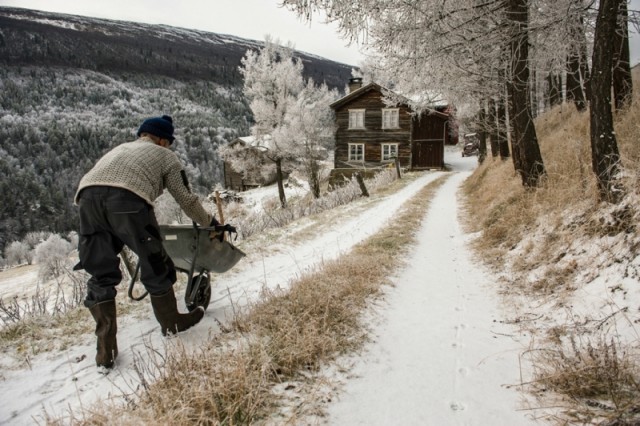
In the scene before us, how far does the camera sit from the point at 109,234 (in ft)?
8.79

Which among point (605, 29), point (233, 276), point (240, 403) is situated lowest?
point (233, 276)

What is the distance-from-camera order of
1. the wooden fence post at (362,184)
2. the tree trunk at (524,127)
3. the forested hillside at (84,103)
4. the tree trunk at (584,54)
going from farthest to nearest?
1. the forested hillside at (84,103)
2. the wooden fence post at (362,184)
3. the tree trunk at (524,127)
4. the tree trunk at (584,54)

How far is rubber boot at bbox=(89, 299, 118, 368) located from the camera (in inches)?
101

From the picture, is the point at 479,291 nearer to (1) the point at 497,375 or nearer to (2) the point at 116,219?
(1) the point at 497,375

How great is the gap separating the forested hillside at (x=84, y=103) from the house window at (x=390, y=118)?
133 feet

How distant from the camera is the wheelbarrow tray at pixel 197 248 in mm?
3182

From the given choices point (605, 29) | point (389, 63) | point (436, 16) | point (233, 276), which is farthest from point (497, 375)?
point (389, 63)

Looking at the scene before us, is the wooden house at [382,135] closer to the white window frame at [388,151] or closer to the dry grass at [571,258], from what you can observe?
the white window frame at [388,151]

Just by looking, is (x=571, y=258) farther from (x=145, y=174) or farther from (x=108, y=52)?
(x=108, y=52)

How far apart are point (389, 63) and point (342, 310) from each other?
527cm

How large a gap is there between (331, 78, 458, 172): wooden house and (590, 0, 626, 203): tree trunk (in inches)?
1038

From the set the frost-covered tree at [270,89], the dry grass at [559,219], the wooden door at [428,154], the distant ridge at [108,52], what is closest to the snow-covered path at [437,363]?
the dry grass at [559,219]

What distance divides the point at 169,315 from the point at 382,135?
2952 cm

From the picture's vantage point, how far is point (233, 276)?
503 cm
